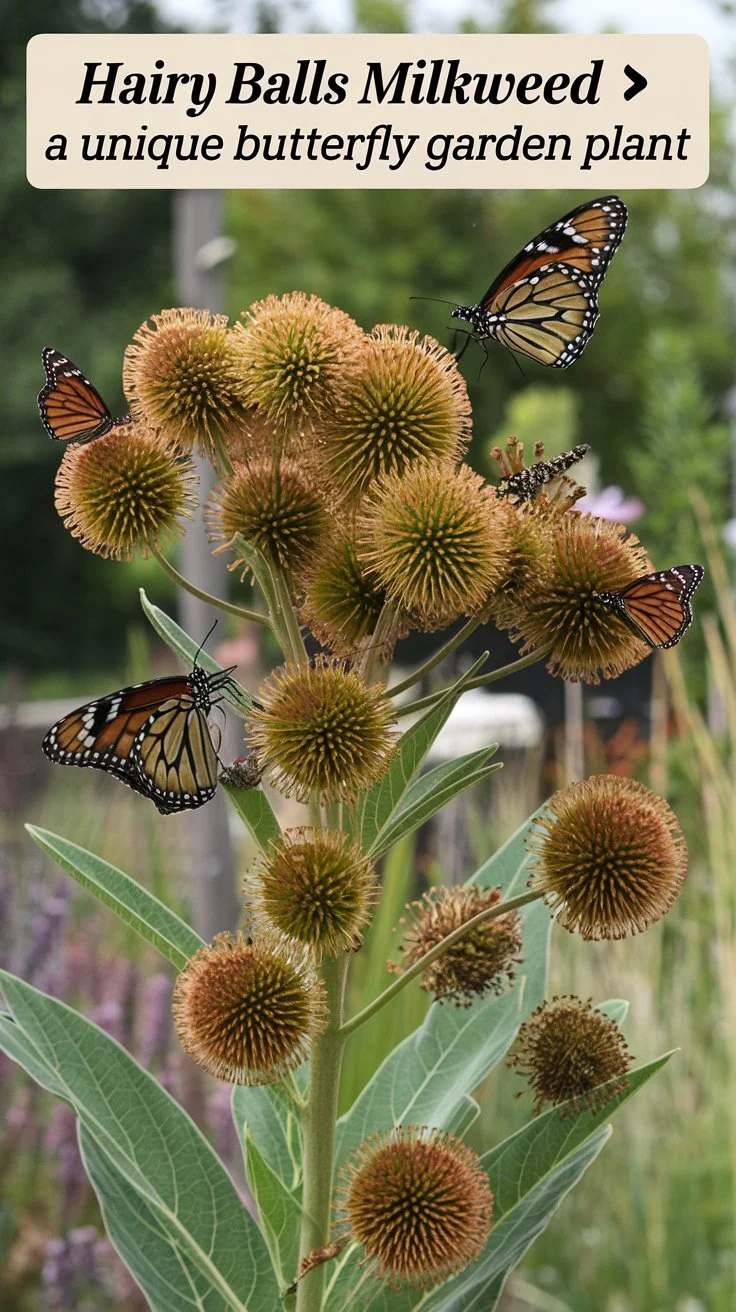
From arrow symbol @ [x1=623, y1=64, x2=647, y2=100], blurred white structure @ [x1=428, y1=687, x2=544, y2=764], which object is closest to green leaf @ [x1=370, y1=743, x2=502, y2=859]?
arrow symbol @ [x1=623, y1=64, x2=647, y2=100]

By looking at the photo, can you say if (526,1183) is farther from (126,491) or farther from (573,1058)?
(126,491)

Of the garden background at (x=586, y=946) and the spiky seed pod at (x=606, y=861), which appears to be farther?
the garden background at (x=586, y=946)

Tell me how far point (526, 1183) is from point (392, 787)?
0.39 metres

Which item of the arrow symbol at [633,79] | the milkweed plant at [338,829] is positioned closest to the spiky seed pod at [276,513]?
the milkweed plant at [338,829]

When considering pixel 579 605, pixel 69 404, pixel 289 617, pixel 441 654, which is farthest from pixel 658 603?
pixel 69 404

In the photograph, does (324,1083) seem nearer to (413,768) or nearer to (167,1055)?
(413,768)

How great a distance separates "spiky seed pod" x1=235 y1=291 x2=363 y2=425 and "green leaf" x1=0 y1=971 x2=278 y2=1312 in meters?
0.59

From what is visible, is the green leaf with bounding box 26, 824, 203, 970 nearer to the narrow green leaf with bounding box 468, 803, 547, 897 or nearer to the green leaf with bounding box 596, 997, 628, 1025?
the narrow green leaf with bounding box 468, 803, 547, 897

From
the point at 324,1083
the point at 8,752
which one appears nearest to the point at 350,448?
the point at 324,1083

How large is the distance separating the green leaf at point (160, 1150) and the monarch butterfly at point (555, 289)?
2.81 feet

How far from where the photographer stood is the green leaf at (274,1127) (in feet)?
4.75

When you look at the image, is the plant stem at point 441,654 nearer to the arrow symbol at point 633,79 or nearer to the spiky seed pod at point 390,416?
the spiky seed pod at point 390,416

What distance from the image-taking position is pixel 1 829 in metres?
4.50

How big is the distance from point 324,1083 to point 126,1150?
207mm
